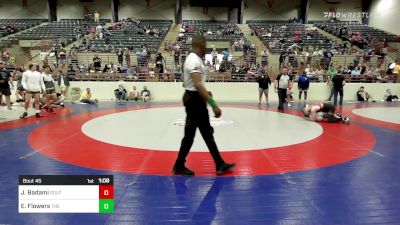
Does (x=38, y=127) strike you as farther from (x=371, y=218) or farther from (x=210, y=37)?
(x=210, y=37)

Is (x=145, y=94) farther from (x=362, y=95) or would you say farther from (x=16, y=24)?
(x=16, y=24)

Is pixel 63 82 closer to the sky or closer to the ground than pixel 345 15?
closer to the ground

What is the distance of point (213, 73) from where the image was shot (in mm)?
Result: 15766

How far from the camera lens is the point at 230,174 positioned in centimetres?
423

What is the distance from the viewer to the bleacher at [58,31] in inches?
912

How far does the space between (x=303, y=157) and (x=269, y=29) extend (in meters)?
21.7

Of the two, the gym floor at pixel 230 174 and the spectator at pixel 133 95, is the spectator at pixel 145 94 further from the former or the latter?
the gym floor at pixel 230 174

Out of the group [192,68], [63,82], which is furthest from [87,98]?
[192,68]

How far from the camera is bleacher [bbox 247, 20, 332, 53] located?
20406mm

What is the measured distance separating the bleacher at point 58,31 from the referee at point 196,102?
20041 millimetres

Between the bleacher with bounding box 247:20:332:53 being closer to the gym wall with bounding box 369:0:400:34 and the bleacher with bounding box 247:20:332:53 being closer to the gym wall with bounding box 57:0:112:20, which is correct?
the gym wall with bounding box 369:0:400:34
